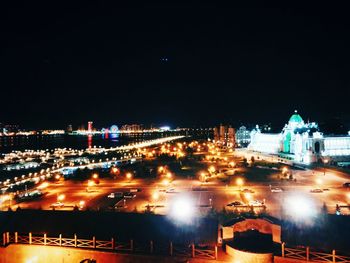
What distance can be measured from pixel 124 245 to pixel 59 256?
287cm

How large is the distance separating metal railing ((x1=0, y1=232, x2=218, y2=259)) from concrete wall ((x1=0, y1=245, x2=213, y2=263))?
0.65 feet

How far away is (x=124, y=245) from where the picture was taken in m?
13.2

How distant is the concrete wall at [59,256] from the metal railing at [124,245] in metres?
0.20

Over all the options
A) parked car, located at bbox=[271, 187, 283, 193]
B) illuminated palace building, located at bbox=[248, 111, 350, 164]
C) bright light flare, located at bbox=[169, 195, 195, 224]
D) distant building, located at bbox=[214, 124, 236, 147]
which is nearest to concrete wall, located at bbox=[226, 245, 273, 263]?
bright light flare, located at bbox=[169, 195, 195, 224]

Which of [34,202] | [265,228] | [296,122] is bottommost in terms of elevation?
[34,202]

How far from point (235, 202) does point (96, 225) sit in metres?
10.7

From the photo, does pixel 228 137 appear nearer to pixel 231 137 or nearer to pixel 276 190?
pixel 231 137

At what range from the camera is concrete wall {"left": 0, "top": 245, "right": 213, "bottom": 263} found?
12.7m

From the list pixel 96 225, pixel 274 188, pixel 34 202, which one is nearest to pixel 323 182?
pixel 274 188

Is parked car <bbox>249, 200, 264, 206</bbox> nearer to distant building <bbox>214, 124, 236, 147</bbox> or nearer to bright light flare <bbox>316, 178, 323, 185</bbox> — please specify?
bright light flare <bbox>316, 178, 323, 185</bbox>

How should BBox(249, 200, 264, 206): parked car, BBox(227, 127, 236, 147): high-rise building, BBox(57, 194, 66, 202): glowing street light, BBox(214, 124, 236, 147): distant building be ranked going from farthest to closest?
BBox(214, 124, 236, 147): distant building → BBox(227, 127, 236, 147): high-rise building → BBox(57, 194, 66, 202): glowing street light → BBox(249, 200, 264, 206): parked car

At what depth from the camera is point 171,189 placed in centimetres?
3022

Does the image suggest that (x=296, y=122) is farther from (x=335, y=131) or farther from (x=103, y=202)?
(x=103, y=202)

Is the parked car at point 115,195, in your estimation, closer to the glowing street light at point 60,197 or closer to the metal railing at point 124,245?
the glowing street light at point 60,197
